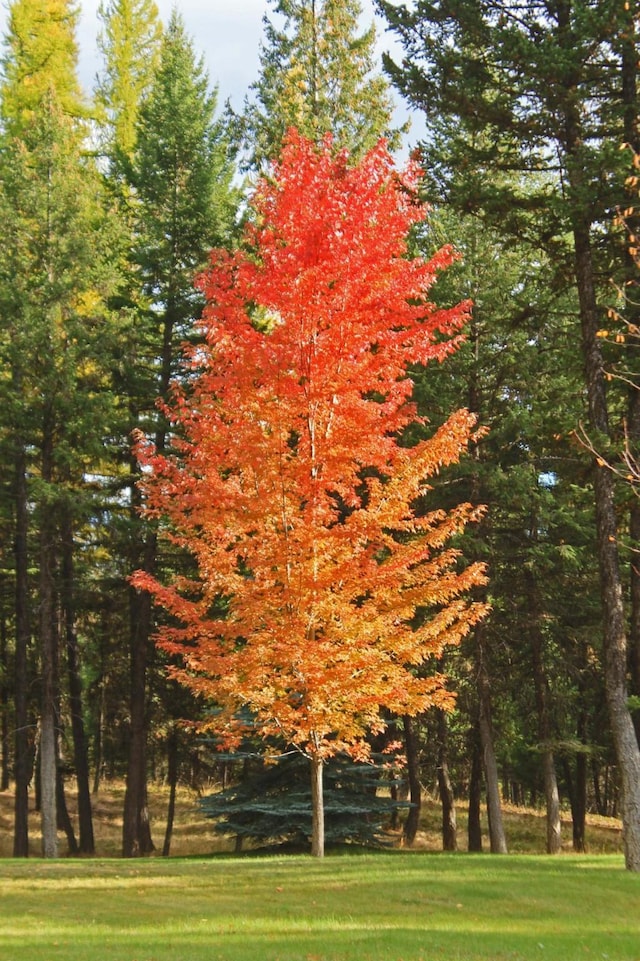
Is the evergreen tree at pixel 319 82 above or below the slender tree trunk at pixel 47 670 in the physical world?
above

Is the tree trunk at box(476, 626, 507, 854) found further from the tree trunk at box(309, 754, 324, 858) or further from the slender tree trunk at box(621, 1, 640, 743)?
the tree trunk at box(309, 754, 324, 858)

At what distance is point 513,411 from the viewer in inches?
771

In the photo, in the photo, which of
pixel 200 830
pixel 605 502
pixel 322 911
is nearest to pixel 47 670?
pixel 322 911

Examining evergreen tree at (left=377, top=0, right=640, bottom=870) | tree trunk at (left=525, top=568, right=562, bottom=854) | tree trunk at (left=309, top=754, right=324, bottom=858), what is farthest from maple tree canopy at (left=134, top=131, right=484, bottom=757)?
tree trunk at (left=525, top=568, right=562, bottom=854)

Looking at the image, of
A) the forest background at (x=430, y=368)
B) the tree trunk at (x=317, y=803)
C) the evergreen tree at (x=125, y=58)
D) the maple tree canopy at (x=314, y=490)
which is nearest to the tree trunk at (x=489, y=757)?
the forest background at (x=430, y=368)

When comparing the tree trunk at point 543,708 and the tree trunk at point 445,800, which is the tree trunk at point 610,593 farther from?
the tree trunk at point 445,800

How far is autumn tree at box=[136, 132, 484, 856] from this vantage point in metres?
13.0

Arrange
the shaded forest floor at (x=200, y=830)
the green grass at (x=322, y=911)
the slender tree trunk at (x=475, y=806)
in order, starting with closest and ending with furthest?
the green grass at (x=322, y=911) → the slender tree trunk at (x=475, y=806) → the shaded forest floor at (x=200, y=830)

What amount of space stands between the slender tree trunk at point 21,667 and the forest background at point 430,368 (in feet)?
0.25

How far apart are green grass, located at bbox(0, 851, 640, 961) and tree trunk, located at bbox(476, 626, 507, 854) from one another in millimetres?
5935

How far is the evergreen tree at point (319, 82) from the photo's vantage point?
26375mm

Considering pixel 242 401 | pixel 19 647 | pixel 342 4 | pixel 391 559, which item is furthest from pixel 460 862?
pixel 342 4

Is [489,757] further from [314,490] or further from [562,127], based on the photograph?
[562,127]

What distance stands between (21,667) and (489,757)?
11.8m
